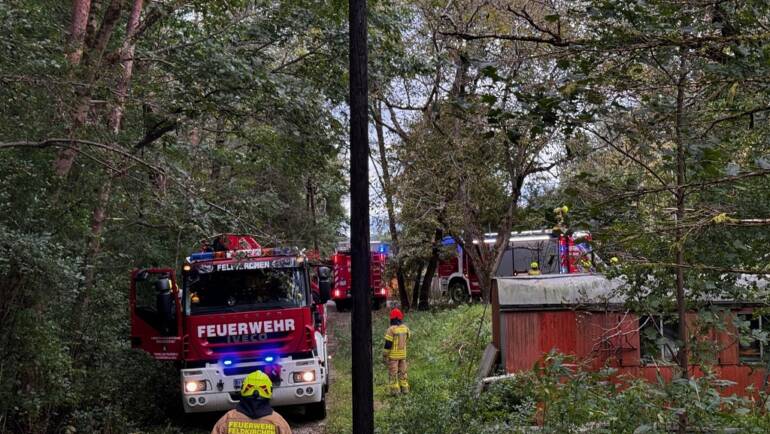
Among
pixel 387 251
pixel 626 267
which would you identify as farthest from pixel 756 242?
pixel 387 251

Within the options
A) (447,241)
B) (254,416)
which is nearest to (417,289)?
(447,241)

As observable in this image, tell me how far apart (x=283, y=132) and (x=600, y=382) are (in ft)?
20.4

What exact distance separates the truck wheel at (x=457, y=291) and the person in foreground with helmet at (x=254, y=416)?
1090 inches

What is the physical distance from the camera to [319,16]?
11.6 metres

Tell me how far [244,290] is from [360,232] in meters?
5.65

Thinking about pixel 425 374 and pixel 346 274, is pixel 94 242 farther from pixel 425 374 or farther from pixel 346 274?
pixel 346 274

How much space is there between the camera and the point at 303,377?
36.8 ft

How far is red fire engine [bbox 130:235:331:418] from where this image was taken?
11.1 meters

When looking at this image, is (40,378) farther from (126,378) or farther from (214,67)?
(214,67)

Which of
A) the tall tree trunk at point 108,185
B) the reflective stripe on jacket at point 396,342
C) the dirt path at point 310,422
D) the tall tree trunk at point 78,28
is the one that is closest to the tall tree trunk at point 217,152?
the tall tree trunk at point 108,185

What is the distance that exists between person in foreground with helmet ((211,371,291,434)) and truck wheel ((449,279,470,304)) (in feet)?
90.9

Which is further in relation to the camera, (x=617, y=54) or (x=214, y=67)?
(x=214, y=67)

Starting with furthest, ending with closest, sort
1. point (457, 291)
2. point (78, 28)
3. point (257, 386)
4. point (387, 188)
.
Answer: point (457, 291) → point (387, 188) → point (78, 28) → point (257, 386)

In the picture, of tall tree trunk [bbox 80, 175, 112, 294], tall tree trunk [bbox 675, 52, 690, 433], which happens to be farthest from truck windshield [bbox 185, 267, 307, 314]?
tall tree trunk [bbox 675, 52, 690, 433]
